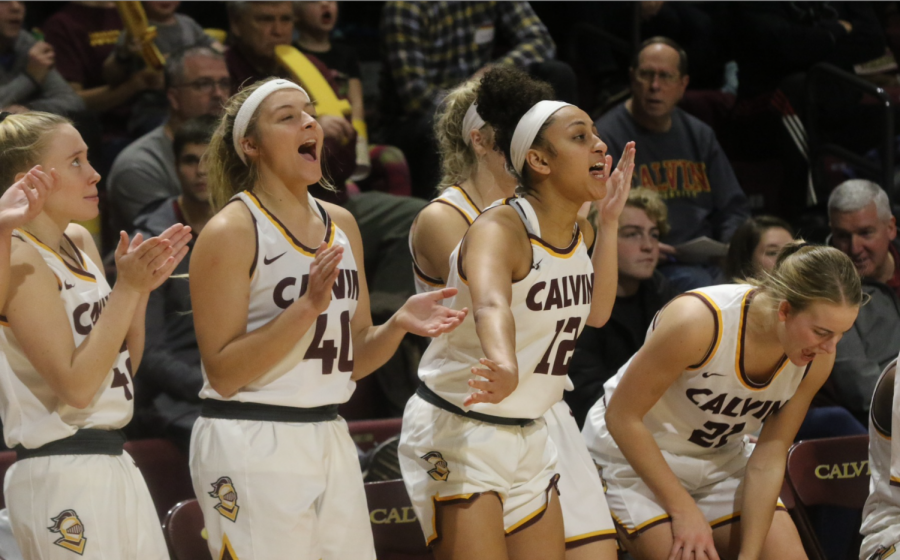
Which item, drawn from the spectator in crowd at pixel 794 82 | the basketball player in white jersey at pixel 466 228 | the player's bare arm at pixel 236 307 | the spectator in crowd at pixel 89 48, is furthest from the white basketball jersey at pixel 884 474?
the spectator in crowd at pixel 89 48

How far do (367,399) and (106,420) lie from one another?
2.07 metres

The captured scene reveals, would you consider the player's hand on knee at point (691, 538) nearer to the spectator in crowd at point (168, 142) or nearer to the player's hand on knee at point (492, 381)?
the player's hand on knee at point (492, 381)

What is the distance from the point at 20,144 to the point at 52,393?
0.67 m

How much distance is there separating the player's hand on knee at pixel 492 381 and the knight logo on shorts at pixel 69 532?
3.37ft

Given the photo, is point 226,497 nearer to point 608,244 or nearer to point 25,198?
point 25,198

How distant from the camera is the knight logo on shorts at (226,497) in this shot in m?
2.64

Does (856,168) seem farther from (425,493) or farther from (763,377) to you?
(425,493)

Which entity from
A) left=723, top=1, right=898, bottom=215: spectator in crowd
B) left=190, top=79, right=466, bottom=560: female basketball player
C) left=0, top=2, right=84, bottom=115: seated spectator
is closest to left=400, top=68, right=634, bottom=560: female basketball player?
left=190, top=79, right=466, bottom=560: female basketball player

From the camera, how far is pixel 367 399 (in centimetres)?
473

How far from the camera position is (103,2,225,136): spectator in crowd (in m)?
5.64

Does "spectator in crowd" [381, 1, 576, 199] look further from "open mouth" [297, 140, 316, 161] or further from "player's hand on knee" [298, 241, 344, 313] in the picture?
"player's hand on knee" [298, 241, 344, 313]

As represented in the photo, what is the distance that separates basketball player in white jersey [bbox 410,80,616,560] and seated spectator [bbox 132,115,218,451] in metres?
0.93

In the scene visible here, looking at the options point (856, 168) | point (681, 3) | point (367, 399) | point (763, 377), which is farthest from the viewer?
point (681, 3)

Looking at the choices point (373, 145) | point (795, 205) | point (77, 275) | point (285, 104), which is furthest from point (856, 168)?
point (77, 275)
